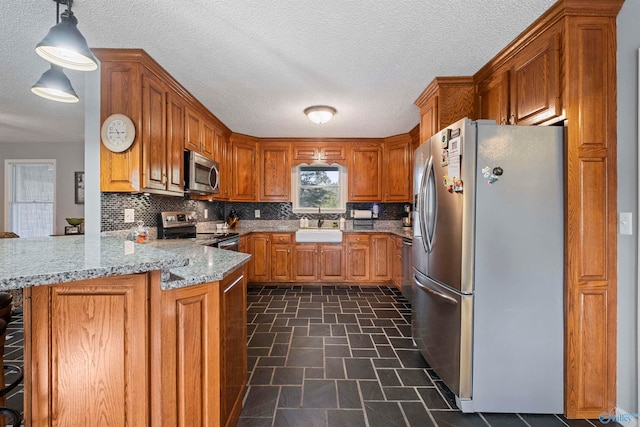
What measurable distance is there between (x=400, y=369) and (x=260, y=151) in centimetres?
372

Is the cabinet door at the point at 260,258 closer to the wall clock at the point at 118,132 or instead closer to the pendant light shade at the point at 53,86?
the wall clock at the point at 118,132

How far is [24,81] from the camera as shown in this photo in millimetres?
2734

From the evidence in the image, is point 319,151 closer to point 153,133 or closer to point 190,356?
point 153,133

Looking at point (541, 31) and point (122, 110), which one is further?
point (122, 110)

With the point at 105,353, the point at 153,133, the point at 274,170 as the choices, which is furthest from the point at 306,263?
the point at 105,353

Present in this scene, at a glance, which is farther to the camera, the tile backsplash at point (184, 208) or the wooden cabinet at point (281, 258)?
the wooden cabinet at point (281, 258)

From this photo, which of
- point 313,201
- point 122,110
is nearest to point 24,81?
point 122,110

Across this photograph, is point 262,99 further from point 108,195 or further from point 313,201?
point 313,201

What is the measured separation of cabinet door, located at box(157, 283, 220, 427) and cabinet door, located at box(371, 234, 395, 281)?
129 inches

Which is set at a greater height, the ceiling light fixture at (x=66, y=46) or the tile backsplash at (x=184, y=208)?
the ceiling light fixture at (x=66, y=46)

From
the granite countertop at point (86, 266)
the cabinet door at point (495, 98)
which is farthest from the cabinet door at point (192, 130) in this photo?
the cabinet door at point (495, 98)

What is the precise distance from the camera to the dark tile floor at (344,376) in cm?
163

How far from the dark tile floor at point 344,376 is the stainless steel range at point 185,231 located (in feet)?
2.91

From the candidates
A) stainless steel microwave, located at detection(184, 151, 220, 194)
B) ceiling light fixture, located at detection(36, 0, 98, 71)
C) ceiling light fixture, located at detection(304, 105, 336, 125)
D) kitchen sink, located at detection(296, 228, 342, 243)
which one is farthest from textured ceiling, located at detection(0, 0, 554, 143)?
kitchen sink, located at detection(296, 228, 342, 243)
